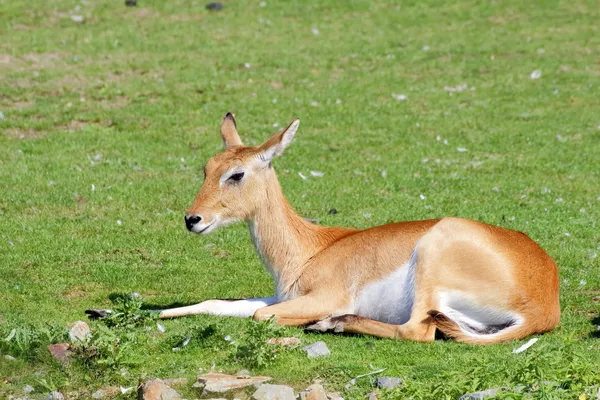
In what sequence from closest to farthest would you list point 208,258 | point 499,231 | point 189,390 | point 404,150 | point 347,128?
point 189,390, point 499,231, point 208,258, point 404,150, point 347,128

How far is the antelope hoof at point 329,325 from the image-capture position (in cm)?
891

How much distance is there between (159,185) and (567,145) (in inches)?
257

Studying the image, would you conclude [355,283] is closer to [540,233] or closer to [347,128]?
[540,233]

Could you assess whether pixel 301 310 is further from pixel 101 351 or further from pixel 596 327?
pixel 596 327

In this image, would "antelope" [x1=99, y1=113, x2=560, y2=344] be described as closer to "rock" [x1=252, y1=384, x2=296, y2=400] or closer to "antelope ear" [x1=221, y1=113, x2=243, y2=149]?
"antelope ear" [x1=221, y1=113, x2=243, y2=149]

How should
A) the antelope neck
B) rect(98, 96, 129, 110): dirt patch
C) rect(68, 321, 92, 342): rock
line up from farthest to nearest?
rect(98, 96, 129, 110): dirt patch < the antelope neck < rect(68, 321, 92, 342): rock

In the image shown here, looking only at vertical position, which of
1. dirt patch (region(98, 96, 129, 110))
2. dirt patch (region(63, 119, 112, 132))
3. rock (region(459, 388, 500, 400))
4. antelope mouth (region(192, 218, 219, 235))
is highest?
antelope mouth (region(192, 218, 219, 235))

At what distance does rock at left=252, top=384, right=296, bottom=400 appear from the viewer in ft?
23.7

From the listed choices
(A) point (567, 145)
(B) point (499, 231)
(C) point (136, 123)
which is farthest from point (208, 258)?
(A) point (567, 145)

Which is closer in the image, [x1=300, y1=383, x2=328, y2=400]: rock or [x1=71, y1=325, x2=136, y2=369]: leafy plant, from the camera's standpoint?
[x1=300, y1=383, x2=328, y2=400]: rock

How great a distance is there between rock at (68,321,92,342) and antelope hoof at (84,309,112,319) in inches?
20.1

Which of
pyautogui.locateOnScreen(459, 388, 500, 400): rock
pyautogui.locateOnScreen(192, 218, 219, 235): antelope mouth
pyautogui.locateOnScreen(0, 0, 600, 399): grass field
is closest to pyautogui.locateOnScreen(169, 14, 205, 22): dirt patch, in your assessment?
pyautogui.locateOnScreen(0, 0, 600, 399): grass field

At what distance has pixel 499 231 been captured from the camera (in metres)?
9.21

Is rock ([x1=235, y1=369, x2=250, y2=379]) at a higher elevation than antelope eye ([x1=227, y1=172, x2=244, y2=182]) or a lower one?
lower
